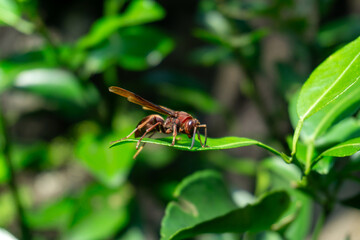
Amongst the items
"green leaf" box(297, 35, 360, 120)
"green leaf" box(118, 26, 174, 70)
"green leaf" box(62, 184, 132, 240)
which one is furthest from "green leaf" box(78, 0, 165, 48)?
"green leaf" box(297, 35, 360, 120)

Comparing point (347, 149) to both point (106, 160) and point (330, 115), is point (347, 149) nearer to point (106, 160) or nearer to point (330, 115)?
point (330, 115)

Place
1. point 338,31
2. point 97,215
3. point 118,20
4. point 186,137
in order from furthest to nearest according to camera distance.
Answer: point 338,31
point 97,215
point 118,20
point 186,137

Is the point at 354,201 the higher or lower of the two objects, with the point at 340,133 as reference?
lower

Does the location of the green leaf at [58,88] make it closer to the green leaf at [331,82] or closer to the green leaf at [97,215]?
the green leaf at [97,215]

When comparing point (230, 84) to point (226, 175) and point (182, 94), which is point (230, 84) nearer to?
point (226, 175)

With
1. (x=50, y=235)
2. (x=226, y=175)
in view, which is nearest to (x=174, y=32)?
(x=226, y=175)

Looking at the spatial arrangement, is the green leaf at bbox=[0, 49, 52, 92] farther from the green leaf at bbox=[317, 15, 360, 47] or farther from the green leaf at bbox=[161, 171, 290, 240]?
the green leaf at bbox=[317, 15, 360, 47]

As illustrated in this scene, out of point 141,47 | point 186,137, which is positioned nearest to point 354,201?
point 186,137
